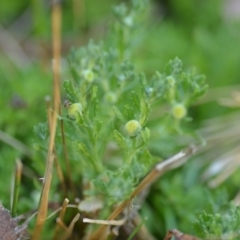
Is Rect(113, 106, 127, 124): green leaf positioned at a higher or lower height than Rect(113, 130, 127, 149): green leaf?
higher

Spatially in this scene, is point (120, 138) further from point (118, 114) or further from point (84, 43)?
point (84, 43)

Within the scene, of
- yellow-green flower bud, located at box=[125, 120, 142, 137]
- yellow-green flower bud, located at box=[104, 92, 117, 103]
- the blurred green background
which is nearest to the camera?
yellow-green flower bud, located at box=[125, 120, 142, 137]

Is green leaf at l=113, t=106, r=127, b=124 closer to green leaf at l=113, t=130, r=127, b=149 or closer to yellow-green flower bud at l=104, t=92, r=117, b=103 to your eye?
green leaf at l=113, t=130, r=127, b=149

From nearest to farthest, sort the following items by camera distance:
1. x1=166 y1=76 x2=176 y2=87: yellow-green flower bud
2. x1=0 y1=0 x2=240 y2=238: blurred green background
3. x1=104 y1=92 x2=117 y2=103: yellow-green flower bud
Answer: x1=166 y1=76 x2=176 y2=87: yellow-green flower bud
x1=104 y1=92 x2=117 y2=103: yellow-green flower bud
x1=0 y1=0 x2=240 y2=238: blurred green background

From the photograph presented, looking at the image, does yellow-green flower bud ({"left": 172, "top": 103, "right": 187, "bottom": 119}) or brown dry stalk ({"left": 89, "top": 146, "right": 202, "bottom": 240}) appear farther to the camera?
yellow-green flower bud ({"left": 172, "top": 103, "right": 187, "bottom": 119})

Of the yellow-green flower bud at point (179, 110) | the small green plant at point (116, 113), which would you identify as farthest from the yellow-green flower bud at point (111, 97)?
the yellow-green flower bud at point (179, 110)

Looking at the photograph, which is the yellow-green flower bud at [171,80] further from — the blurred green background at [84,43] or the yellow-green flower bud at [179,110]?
the blurred green background at [84,43]

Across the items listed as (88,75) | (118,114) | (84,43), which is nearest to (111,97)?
(88,75)

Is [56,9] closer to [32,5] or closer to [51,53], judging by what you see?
[51,53]

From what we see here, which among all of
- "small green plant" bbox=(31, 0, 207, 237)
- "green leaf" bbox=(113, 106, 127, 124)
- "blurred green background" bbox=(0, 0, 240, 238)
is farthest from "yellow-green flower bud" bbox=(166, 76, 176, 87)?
"blurred green background" bbox=(0, 0, 240, 238)
